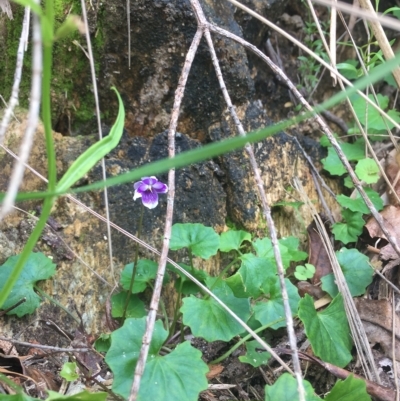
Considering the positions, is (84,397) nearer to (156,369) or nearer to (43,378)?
(156,369)

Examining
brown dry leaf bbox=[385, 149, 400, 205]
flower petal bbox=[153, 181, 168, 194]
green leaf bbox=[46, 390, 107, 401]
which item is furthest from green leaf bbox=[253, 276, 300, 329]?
brown dry leaf bbox=[385, 149, 400, 205]

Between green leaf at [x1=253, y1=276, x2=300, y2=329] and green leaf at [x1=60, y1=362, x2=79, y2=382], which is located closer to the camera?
green leaf at [x1=60, y1=362, x2=79, y2=382]

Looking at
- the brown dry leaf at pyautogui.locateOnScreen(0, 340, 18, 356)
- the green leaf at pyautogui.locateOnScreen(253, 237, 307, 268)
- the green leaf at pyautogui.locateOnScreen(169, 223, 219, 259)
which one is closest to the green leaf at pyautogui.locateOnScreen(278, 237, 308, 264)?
the green leaf at pyautogui.locateOnScreen(253, 237, 307, 268)

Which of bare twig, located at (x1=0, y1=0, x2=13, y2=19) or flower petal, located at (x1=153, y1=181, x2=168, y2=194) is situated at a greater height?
bare twig, located at (x1=0, y1=0, x2=13, y2=19)

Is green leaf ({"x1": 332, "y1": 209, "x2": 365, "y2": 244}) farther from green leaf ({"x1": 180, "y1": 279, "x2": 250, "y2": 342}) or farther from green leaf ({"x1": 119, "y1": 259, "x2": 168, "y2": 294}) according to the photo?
green leaf ({"x1": 119, "y1": 259, "x2": 168, "y2": 294})

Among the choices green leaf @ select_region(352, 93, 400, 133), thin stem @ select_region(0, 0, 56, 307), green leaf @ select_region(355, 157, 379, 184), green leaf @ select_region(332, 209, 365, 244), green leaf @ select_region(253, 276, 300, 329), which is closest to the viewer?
thin stem @ select_region(0, 0, 56, 307)

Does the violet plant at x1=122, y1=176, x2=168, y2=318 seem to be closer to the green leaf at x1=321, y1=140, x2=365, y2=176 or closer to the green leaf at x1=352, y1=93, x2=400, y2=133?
the green leaf at x1=321, y1=140, x2=365, y2=176

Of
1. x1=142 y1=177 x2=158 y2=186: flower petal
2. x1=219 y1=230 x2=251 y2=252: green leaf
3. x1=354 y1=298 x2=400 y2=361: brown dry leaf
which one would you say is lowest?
x1=354 y1=298 x2=400 y2=361: brown dry leaf

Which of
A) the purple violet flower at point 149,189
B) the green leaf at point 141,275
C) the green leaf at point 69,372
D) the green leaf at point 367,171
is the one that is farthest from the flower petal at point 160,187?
the green leaf at point 367,171

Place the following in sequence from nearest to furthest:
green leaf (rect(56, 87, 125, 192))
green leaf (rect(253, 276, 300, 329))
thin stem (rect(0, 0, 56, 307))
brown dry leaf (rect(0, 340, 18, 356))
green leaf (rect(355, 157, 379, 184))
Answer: thin stem (rect(0, 0, 56, 307)), green leaf (rect(56, 87, 125, 192)), brown dry leaf (rect(0, 340, 18, 356)), green leaf (rect(253, 276, 300, 329)), green leaf (rect(355, 157, 379, 184))
